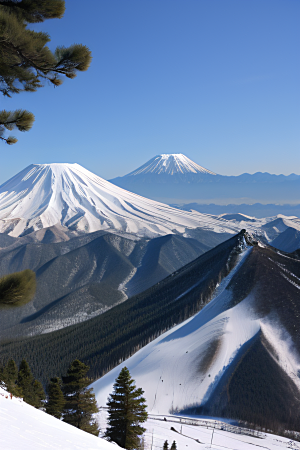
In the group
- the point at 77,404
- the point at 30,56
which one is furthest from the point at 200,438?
the point at 30,56

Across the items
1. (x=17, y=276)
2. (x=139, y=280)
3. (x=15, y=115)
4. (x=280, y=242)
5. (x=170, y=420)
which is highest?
(x=280, y=242)

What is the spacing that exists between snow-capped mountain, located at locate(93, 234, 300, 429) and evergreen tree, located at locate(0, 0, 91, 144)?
39.7 m

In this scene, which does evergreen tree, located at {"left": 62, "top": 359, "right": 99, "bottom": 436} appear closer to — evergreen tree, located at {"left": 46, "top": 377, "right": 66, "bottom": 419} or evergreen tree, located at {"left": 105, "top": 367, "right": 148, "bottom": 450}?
evergreen tree, located at {"left": 105, "top": 367, "right": 148, "bottom": 450}

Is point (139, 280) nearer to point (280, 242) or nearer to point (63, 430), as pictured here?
point (280, 242)

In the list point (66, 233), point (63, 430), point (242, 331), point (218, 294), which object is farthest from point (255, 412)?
point (66, 233)

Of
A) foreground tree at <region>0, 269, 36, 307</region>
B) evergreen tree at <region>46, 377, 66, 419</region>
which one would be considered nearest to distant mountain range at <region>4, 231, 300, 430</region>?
evergreen tree at <region>46, 377, 66, 419</region>

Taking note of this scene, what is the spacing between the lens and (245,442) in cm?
3112

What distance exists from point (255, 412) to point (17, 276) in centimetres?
3796

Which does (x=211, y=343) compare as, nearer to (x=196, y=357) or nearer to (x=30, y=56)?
(x=196, y=357)

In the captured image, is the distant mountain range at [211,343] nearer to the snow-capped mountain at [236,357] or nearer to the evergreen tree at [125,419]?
the snow-capped mountain at [236,357]

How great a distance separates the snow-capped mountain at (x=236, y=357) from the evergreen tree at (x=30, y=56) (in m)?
39.7

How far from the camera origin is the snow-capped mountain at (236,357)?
1570 inches

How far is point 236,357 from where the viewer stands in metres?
45.0

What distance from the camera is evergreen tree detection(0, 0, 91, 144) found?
844cm
